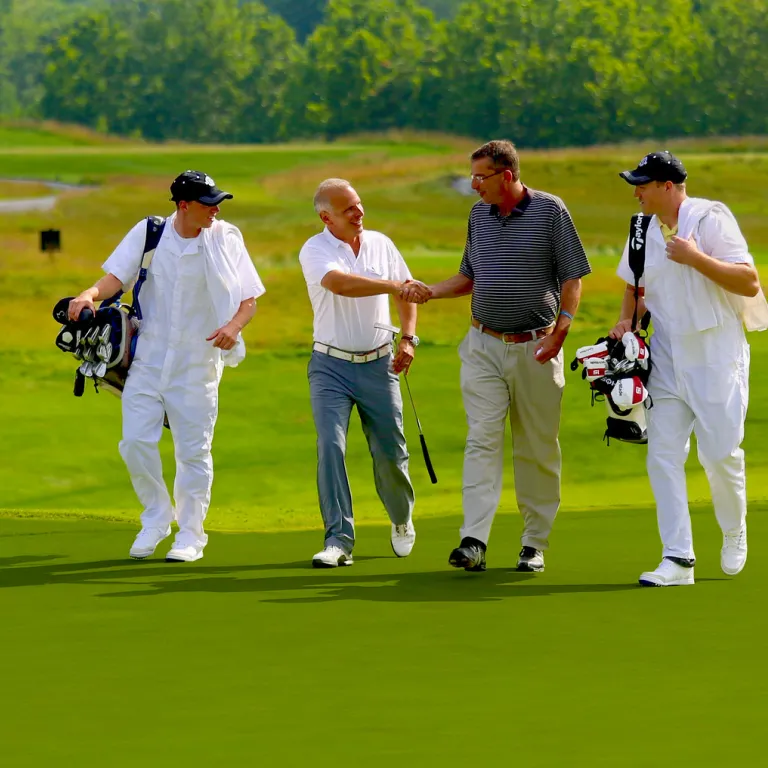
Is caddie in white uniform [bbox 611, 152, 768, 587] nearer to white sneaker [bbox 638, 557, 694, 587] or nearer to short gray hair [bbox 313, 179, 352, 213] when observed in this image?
white sneaker [bbox 638, 557, 694, 587]

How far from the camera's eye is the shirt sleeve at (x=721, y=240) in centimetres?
726

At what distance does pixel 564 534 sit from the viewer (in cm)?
904

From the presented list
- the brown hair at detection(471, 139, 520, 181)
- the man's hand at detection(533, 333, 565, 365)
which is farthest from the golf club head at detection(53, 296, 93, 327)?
the man's hand at detection(533, 333, 565, 365)

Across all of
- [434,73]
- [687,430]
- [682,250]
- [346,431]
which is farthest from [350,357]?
[434,73]

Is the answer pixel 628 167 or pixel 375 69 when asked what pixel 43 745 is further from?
pixel 375 69

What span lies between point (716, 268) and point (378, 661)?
7.95ft

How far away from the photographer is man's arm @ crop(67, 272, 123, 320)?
8.27 m

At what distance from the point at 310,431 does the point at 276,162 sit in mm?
38273

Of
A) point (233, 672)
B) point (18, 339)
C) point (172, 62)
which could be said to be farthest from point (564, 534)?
point (172, 62)

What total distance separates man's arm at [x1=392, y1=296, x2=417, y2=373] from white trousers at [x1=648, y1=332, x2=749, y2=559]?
52.6 inches

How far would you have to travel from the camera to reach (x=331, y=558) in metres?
7.97

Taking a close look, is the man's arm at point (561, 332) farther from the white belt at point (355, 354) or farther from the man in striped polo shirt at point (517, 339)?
the white belt at point (355, 354)

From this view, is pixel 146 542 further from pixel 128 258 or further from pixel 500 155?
Answer: pixel 500 155

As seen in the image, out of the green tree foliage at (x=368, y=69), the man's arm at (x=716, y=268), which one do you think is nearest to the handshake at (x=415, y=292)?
the man's arm at (x=716, y=268)
